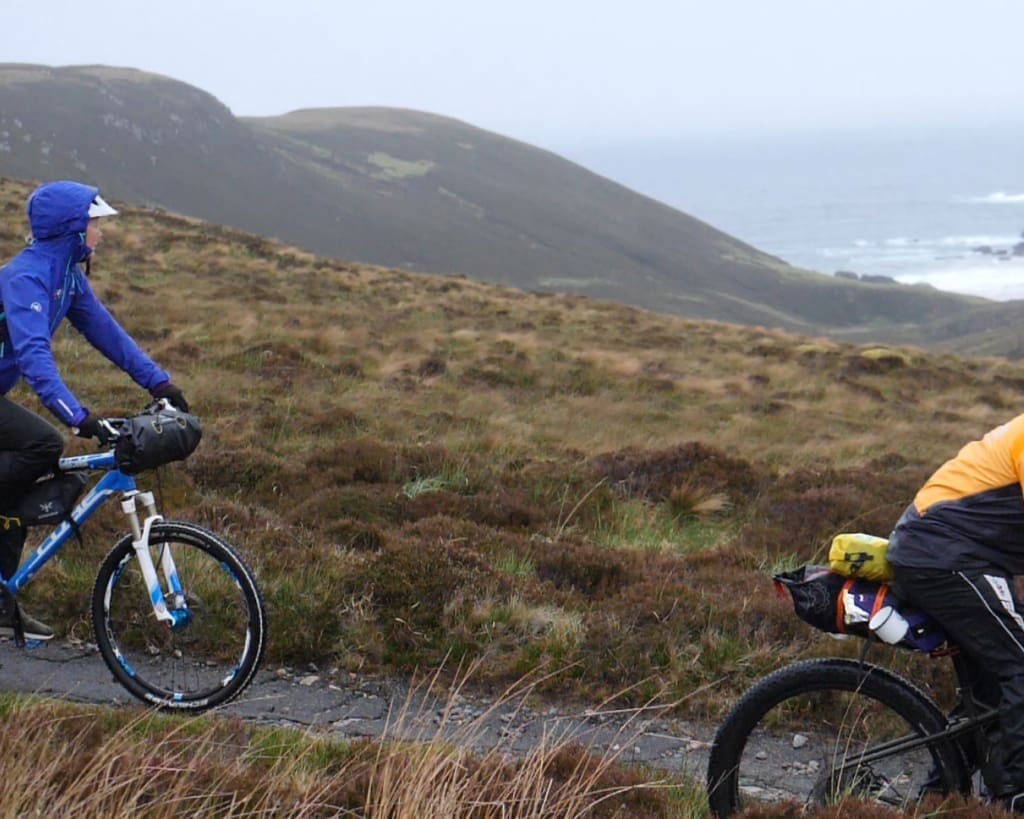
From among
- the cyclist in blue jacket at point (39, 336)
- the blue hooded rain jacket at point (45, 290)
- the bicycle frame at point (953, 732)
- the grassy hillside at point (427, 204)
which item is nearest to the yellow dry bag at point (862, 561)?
the bicycle frame at point (953, 732)

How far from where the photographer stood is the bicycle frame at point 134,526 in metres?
4.81

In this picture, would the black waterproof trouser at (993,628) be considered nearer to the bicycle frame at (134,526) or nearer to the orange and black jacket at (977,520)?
the orange and black jacket at (977,520)

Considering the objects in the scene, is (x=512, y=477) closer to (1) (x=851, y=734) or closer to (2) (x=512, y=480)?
(2) (x=512, y=480)

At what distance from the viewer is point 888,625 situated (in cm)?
367

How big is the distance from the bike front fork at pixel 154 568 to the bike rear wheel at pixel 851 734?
2729 mm

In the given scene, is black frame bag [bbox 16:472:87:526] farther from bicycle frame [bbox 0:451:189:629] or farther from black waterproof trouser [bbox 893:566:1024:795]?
black waterproof trouser [bbox 893:566:1024:795]

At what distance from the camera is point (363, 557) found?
6688mm

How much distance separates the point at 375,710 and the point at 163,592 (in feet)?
4.15

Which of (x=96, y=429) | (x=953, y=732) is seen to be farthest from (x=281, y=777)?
(x=953, y=732)

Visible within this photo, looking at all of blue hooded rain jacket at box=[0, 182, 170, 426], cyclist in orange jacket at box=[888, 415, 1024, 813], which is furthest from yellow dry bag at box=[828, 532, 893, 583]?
blue hooded rain jacket at box=[0, 182, 170, 426]

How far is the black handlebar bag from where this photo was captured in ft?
15.1

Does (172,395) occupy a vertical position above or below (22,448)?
above

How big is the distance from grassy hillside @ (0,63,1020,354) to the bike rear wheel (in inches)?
4027

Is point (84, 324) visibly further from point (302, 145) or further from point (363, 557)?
point (302, 145)
